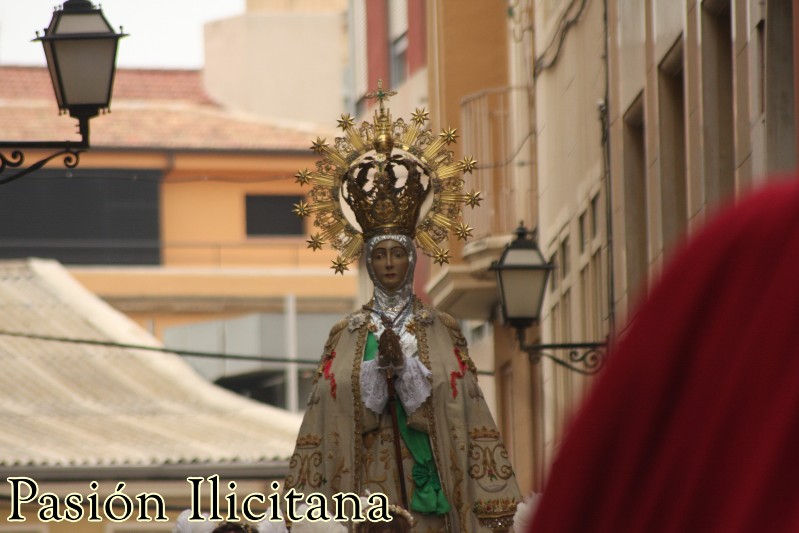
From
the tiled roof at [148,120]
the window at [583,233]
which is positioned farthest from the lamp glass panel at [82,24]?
the tiled roof at [148,120]

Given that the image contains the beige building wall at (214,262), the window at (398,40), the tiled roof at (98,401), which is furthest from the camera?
the beige building wall at (214,262)

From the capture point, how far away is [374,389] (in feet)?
29.2

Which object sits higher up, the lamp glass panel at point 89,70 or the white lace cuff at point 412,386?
the lamp glass panel at point 89,70

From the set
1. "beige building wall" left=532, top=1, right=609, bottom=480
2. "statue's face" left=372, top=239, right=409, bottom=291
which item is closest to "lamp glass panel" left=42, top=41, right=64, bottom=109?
"statue's face" left=372, top=239, right=409, bottom=291

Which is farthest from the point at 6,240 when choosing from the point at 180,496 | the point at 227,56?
the point at 180,496

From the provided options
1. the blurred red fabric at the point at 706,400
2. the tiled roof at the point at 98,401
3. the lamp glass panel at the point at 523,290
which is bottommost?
the tiled roof at the point at 98,401

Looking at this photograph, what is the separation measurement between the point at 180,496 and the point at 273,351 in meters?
15.1

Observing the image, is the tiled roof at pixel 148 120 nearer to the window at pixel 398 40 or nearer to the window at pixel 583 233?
the window at pixel 398 40

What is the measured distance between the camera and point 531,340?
2083 cm

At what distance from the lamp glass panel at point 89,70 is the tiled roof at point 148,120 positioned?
31705mm

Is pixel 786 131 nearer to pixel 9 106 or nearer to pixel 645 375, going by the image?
pixel 645 375

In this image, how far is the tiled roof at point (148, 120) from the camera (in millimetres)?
44000

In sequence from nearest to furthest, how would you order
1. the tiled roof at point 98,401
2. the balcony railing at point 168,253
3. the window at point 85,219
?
the tiled roof at point 98,401 < the balcony railing at point 168,253 < the window at point 85,219

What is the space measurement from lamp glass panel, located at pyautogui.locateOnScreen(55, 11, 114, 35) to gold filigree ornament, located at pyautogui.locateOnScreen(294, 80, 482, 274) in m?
1.19
